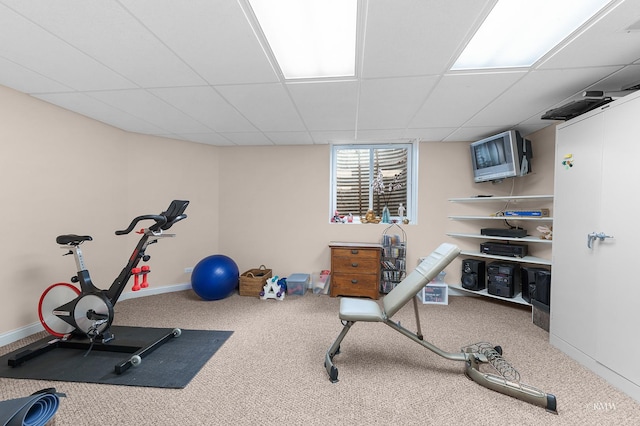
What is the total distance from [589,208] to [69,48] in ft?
13.4

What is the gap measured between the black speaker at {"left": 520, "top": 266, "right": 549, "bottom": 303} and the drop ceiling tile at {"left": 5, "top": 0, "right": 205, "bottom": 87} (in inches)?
164

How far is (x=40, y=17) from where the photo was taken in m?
1.46

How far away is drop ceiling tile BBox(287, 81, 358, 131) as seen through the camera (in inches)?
86.6

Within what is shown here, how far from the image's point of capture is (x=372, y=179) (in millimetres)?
4164

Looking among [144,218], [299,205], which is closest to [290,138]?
[299,205]

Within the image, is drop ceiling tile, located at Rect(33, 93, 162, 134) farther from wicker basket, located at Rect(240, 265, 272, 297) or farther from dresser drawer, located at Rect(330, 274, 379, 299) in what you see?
dresser drawer, located at Rect(330, 274, 379, 299)

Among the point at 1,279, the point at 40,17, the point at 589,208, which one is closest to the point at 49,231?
the point at 1,279

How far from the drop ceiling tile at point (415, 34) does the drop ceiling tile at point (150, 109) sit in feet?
7.05

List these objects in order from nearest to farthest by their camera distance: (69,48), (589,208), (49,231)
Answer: (69,48)
(589,208)
(49,231)

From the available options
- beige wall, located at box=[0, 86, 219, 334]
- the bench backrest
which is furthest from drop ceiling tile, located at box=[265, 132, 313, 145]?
the bench backrest

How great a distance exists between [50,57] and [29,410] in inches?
93.1

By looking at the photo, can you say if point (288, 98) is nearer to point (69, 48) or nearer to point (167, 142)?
point (69, 48)

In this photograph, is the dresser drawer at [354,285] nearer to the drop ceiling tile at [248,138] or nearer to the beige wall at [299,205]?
the beige wall at [299,205]

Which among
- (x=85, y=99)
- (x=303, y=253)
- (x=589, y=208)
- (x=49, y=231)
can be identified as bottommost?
(x=303, y=253)
